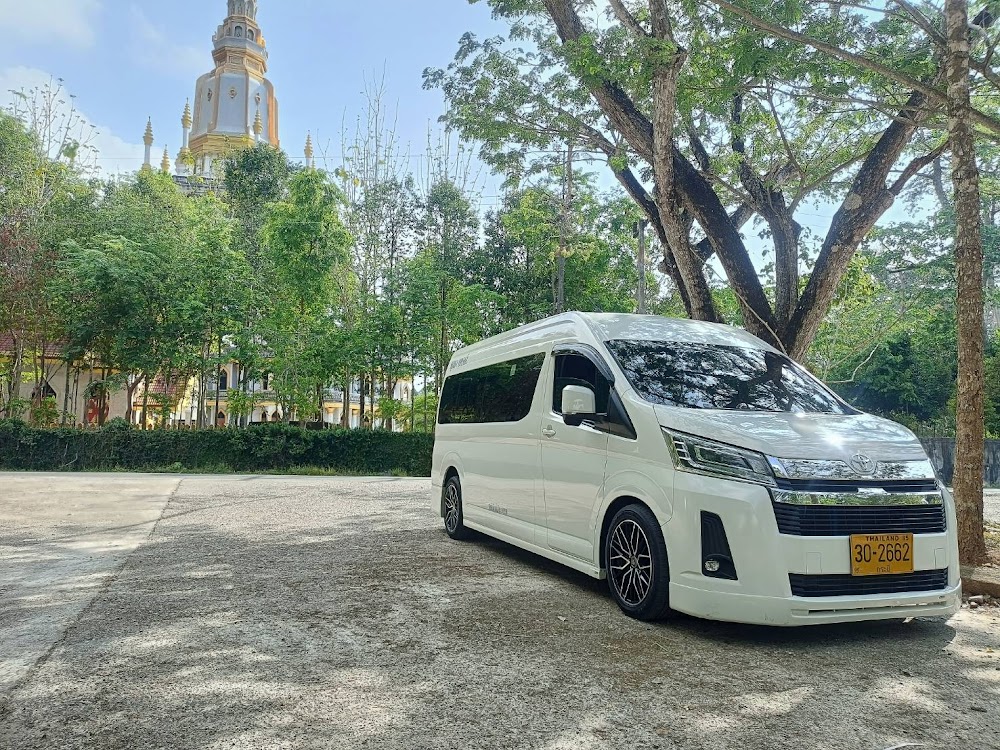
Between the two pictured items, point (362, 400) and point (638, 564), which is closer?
point (638, 564)

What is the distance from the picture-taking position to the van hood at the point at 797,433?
4328mm

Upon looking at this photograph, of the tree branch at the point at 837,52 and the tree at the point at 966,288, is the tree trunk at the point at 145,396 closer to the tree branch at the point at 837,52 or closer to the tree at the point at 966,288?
the tree branch at the point at 837,52

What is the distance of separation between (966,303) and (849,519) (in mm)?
3776

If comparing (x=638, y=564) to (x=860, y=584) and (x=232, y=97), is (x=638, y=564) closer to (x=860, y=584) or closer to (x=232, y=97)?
(x=860, y=584)

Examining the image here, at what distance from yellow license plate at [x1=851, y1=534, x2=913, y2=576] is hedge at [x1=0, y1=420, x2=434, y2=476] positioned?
17689 millimetres

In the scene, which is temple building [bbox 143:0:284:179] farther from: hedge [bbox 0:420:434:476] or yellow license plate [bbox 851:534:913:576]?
yellow license plate [bbox 851:534:913:576]

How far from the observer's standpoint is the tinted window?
656 cm

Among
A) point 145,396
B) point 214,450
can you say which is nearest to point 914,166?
point 214,450

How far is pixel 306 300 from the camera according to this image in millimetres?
21938

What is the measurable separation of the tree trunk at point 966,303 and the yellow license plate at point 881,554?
2922 mm

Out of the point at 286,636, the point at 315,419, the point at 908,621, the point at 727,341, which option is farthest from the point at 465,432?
the point at 315,419

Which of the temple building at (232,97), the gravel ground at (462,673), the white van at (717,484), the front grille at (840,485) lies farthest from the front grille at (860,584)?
the temple building at (232,97)

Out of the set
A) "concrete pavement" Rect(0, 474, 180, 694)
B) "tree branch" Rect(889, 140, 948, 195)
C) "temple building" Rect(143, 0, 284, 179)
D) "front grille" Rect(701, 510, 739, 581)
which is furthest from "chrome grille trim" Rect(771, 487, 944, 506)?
"temple building" Rect(143, 0, 284, 179)

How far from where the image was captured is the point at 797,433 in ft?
14.8
